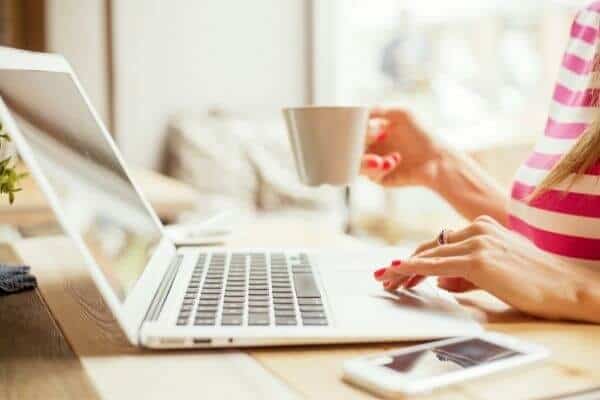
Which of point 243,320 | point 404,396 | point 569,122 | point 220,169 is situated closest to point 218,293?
point 243,320

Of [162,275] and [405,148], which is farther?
[405,148]

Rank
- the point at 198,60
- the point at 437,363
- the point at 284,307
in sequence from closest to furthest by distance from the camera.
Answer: the point at 437,363, the point at 284,307, the point at 198,60

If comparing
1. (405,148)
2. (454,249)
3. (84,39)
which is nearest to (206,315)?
(454,249)

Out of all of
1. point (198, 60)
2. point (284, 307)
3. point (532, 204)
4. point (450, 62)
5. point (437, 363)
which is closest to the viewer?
point (437, 363)

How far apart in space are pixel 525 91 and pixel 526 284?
2.92 m

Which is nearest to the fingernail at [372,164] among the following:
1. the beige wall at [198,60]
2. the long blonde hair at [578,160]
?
the long blonde hair at [578,160]

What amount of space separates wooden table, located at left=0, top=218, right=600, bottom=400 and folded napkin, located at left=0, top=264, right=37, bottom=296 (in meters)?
0.06

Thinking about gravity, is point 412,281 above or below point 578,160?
below

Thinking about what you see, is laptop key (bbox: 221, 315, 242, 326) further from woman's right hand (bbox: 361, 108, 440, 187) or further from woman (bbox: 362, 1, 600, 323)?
woman's right hand (bbox: 361, 108, 440, 187)

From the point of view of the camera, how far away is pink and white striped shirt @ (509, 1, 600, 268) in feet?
2.52

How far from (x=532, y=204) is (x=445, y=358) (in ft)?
1.35

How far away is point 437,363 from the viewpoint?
495 millimetres

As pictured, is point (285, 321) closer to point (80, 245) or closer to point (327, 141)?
point (80, 245)

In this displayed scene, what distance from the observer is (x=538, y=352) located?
52cm
